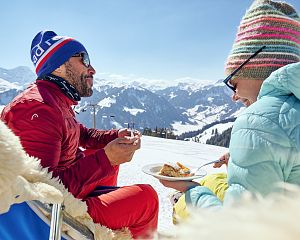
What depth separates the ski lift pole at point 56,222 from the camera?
1424 millimetres

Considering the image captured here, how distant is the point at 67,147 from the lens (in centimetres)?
244

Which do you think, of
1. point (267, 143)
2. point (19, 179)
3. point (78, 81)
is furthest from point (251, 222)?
point (78, 81)

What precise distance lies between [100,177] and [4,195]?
33.5 inches

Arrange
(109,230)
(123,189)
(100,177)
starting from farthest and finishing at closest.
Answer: (123,189), (100,177), (109,230)

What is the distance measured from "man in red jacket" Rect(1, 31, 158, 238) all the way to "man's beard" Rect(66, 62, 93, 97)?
1cm

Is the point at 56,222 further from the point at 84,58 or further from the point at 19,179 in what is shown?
the point at 84,58

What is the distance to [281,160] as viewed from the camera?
1398mm

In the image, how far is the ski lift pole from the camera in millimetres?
1424

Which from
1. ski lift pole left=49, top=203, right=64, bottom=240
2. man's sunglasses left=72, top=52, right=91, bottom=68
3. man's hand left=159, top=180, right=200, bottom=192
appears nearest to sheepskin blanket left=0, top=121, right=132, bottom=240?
ski lift pole left=49, top=203, right=64, bottom=240

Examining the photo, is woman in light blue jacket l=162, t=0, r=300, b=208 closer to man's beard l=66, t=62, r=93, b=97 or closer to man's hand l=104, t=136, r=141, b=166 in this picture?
man's hand l=104, t=136, r=141, b=166

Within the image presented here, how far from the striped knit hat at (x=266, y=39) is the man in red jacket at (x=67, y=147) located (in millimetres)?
989

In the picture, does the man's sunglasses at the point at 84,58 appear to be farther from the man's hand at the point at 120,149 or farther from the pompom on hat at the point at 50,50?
the man's hand at the point at 120,149

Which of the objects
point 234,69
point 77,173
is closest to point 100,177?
point 77,173

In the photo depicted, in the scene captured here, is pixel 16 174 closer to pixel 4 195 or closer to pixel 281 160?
pixel 4 195
